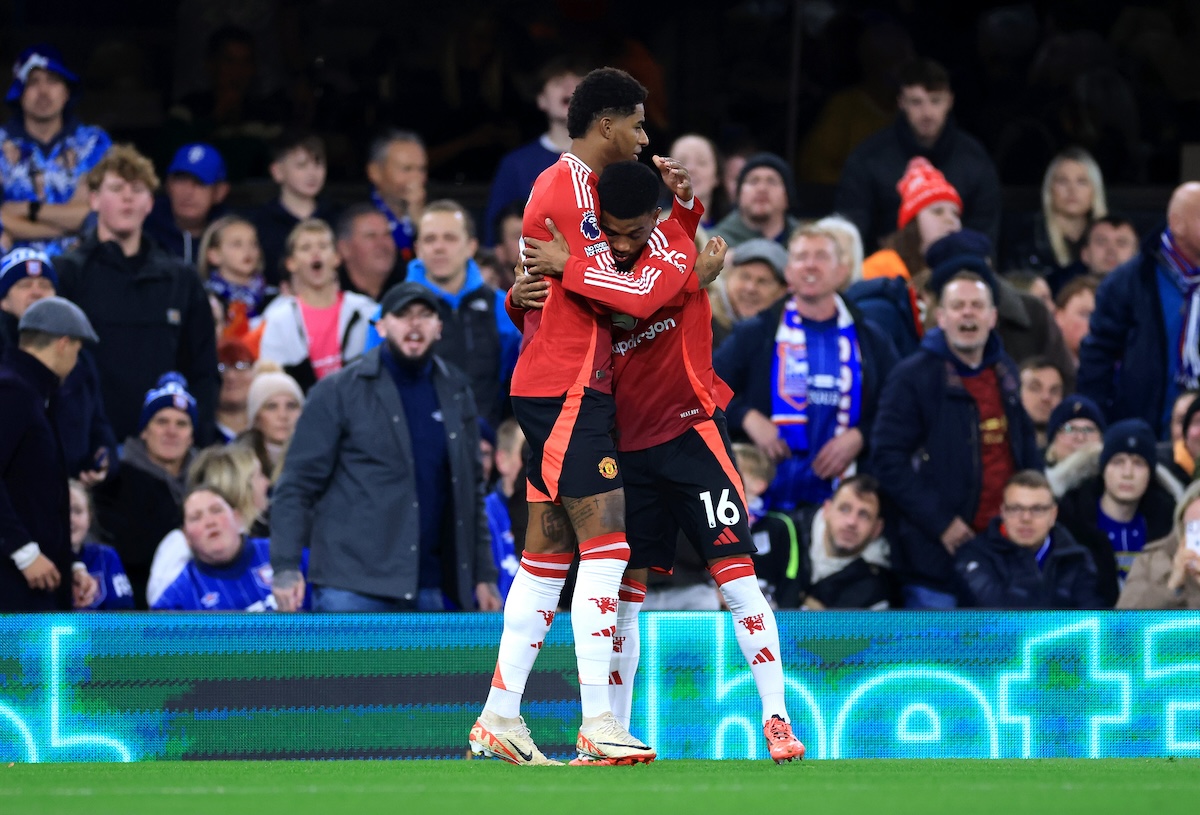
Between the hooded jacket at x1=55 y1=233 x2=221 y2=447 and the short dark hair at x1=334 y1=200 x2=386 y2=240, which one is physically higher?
the short dark hair at x1=334 y1=200 x2=386 y2=240

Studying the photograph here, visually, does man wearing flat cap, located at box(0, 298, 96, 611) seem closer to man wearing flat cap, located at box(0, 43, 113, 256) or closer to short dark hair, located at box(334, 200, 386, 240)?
man wearing flat cap, located at box(0, 43, 113, 256)

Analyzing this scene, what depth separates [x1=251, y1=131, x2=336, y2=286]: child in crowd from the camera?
1270cm

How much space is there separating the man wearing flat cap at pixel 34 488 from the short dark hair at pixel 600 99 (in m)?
3.65

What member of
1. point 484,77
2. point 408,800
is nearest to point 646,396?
point 408,800

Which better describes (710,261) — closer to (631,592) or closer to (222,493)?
(631,592)

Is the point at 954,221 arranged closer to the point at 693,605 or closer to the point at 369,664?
the point at 693,605

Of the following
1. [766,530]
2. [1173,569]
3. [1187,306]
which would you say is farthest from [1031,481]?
[1187,306]

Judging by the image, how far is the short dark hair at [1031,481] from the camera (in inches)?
388

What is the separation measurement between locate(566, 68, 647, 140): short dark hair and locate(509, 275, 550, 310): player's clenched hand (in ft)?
1.68

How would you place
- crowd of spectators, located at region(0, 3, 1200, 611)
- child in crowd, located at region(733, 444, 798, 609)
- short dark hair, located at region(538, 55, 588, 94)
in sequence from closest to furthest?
1. crowd of spectators, located at region(0, 3, 1200, 611)
2. child in crowd, located at region(733, 444, 798, 609)
3. short dark hair, located at region(538, 55, 588, 94)

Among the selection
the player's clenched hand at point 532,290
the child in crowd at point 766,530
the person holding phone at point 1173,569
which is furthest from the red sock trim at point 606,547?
the person holding phone at point 1173,569

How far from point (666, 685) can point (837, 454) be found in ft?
7.69

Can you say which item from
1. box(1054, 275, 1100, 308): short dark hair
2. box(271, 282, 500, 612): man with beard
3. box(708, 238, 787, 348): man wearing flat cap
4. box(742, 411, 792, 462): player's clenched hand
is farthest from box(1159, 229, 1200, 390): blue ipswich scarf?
box(271, 282, 500, 612): man with beard

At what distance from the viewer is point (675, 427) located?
274 inches
